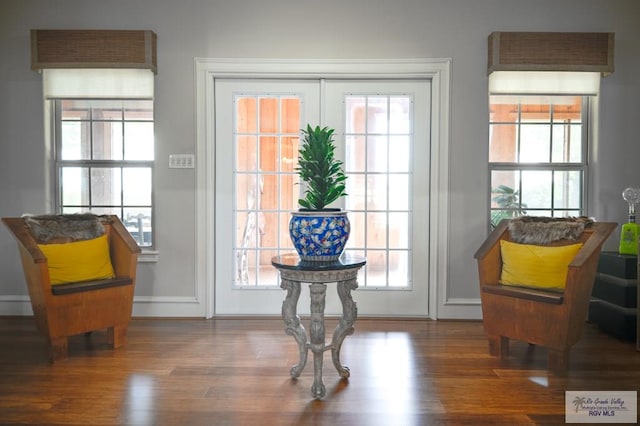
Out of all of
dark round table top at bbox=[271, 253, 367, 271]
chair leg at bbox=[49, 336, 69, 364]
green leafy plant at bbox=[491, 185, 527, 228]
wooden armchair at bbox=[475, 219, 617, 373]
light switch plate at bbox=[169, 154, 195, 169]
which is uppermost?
light switch plate at bbox=[169, 154, 195, 169]

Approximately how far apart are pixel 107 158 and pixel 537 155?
3.80 meters

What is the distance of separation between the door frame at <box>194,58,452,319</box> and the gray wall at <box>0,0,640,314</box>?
0.07 metres

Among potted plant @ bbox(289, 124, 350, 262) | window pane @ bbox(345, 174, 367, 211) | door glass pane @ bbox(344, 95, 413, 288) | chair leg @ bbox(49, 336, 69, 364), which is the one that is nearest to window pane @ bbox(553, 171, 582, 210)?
door glass pane @ bbox(344, 95, 413, 288)

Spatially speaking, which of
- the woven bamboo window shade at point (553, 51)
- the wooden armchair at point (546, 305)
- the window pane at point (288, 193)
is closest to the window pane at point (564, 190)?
the woven bamboo window shade at point (553, 51)

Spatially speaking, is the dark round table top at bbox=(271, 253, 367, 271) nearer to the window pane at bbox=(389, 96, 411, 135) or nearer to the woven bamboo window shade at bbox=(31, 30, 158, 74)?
the window pane at bbox=(389, 96, 411, 135)

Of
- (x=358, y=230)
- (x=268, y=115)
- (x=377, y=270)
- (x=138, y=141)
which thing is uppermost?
(x=268, y=115)

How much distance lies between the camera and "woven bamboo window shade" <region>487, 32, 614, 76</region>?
12.7ft

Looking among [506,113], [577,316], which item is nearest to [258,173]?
[506,113]

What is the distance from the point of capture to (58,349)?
3.09 meters

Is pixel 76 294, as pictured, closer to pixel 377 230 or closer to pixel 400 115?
pixel 377 230

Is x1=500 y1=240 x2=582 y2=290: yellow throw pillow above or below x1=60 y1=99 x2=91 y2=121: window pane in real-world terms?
below

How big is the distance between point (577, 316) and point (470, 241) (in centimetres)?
131

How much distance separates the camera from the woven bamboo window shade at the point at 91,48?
3.89 meters

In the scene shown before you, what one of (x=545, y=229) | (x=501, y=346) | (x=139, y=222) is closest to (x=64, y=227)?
(x=139, y=222)
